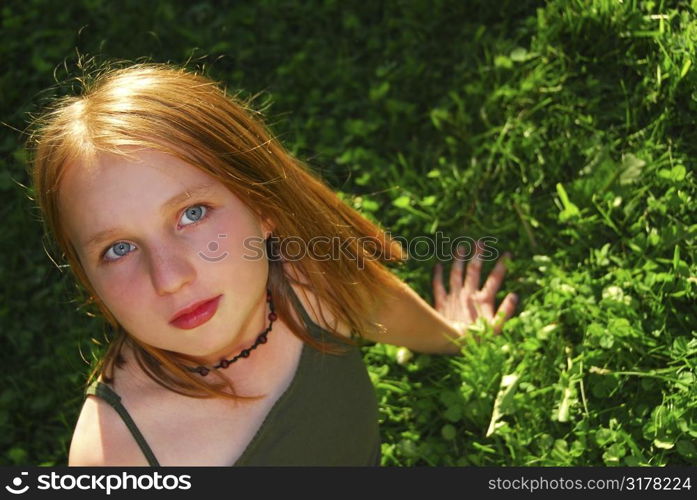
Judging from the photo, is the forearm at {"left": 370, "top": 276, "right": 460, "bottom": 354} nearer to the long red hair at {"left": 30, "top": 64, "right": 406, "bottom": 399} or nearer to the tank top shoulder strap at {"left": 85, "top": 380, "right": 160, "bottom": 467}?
the long red hair at {"left": 30, "top": 64, "right": 406, "bottom": 399}

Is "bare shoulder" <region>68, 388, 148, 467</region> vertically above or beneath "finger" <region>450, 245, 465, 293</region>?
beneath

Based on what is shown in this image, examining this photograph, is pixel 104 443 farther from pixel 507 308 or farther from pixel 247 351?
pixel 507 308

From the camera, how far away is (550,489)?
2.20m

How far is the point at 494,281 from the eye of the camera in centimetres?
280

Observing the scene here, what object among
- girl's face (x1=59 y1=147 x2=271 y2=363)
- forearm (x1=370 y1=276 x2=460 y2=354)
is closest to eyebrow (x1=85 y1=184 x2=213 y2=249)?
girl's face (x1=59 y1=147 x2=271 y2=363)

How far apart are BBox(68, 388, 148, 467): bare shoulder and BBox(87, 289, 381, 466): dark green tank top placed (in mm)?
16

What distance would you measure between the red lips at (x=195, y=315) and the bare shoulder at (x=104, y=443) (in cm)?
31

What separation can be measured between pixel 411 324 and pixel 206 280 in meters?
0.93

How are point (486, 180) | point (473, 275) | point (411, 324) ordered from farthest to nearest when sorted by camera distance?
point (486, 180), point (473, 275), point (411, 324)

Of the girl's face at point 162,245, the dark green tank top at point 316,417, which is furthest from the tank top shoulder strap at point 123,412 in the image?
the girl's face at point 162,245

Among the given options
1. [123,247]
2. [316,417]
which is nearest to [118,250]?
[123,247]

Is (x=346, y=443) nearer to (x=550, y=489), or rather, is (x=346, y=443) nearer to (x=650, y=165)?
(x=550, y=489)

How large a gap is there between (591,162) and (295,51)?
1.43m

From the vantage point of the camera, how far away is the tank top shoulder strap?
1.89 metres
